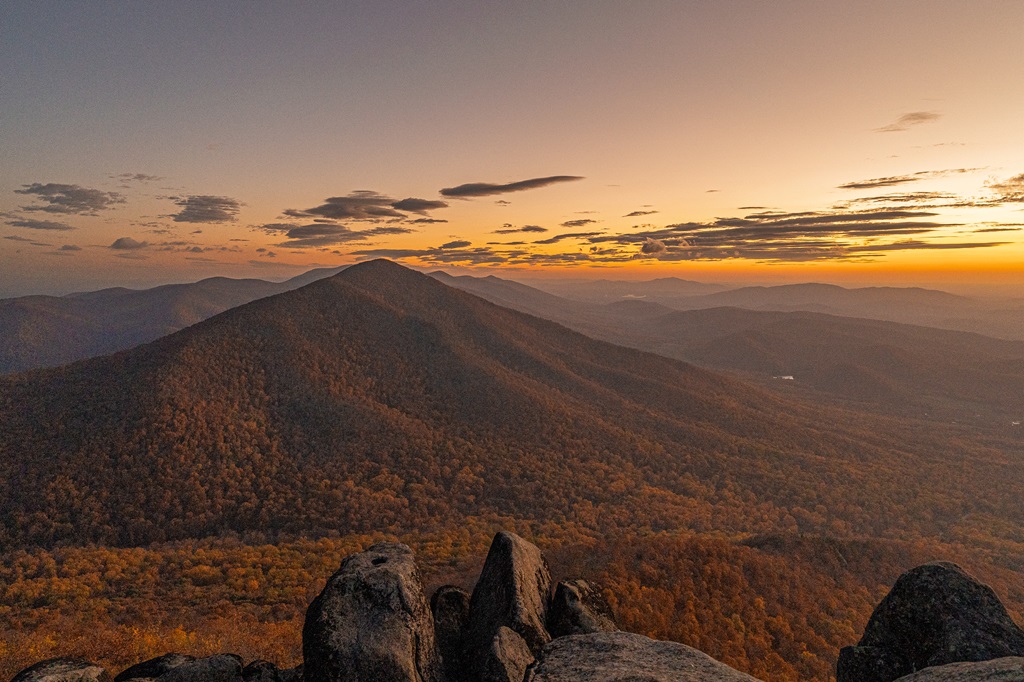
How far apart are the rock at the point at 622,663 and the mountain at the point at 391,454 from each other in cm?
7990

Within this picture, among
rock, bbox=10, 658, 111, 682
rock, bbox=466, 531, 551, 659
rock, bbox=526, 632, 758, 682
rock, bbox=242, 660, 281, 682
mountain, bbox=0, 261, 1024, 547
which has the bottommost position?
mountain, bbox=0, 261, 1024, 547

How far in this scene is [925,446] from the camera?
18238cm

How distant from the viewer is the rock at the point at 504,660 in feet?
52.1

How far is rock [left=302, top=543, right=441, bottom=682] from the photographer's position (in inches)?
561

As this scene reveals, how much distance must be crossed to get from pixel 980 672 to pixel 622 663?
24.8 ft

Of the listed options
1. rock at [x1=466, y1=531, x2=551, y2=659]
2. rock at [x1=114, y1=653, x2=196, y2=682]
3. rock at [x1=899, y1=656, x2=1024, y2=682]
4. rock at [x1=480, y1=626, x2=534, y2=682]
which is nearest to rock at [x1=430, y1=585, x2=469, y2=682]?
rock at [x1=466, y1=531, x2=551, y2=659]

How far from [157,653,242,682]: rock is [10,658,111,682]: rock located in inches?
77.7

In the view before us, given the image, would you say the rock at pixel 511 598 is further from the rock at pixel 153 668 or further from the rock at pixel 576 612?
the rock at pixel 153 668

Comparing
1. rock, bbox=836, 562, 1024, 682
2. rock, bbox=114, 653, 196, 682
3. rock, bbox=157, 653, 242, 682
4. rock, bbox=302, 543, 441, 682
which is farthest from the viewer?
rock, bbox=114, 653, 196, 682

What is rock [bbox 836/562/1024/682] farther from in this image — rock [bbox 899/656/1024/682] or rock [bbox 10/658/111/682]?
rock [bbox 10/658/111/682]

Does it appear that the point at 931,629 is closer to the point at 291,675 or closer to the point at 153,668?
the point at 291,675

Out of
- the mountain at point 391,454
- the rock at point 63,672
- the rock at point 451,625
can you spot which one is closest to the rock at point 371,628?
the rock at point 451,625

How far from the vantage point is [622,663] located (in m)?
12.1

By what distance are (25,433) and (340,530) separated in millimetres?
70307
